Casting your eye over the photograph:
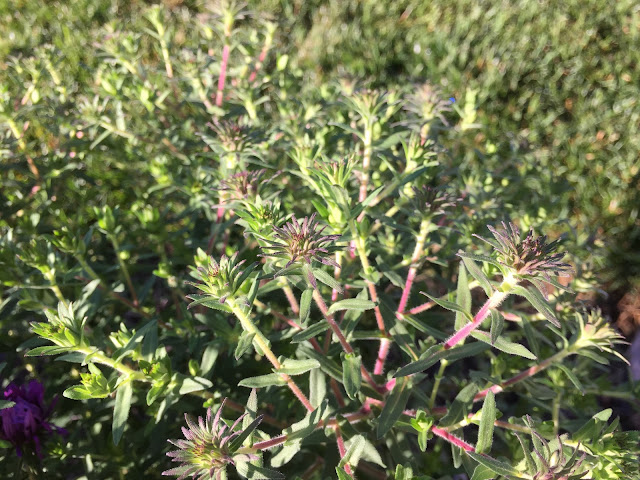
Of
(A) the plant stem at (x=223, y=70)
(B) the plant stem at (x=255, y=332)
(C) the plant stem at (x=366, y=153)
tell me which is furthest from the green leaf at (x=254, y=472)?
(A) the plant stem at (x=223, y=70)

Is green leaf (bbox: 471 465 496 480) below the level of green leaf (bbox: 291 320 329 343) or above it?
below

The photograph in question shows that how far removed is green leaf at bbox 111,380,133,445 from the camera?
4.51 feet

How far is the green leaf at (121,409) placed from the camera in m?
1.37

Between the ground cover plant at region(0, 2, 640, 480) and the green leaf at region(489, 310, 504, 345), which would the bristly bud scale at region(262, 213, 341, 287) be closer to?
the ground cover plant at region(0, 2, 640, 480)

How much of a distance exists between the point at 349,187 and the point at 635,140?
321 cm

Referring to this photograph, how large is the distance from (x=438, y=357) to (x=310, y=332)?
0.37m

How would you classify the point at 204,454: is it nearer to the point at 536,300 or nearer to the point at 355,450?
the point at 355,450

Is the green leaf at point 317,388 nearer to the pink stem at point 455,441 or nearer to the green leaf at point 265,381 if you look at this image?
the green leaf at point 265,381

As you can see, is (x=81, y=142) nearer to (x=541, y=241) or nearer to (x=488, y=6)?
(x=541, y=241)

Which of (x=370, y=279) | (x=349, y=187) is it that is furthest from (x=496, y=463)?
(x=349, y=187)

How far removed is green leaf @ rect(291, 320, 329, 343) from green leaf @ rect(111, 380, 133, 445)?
506mm

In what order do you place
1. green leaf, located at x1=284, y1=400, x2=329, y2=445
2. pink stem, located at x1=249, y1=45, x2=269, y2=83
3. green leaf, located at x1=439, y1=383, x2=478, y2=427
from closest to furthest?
1. green leaf, located at x1=284, y1=400, x2=329, y2=445
2. green leaf, located at x1=439, y1=383, x2=478, y2=427
3. pink stem, located at x1=249, y1=45, x2=269, y2=83

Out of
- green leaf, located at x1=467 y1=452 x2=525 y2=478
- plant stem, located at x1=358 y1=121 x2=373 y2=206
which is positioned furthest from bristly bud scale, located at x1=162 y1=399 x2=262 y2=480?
plant stem, located at x1=358 y1=121 x2=373 y2=206

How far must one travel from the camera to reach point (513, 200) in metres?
2.39
